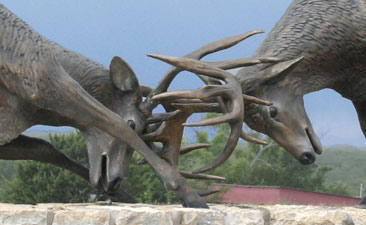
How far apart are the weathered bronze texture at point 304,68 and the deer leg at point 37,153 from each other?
1.34 meters

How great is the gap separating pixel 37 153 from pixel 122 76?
3.43ft

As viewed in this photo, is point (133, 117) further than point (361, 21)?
No

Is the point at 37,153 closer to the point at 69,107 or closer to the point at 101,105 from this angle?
the point at 69,107

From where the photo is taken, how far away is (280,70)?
5164 mm

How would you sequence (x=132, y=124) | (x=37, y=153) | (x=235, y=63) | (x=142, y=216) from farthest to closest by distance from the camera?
(x=37, y=153), (x=132, y=124), (x=235, y=63), (x=142, y=216)

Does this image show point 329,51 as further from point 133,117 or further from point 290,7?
point 133,117

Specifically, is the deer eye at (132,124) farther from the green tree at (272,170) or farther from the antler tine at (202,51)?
the green tree at (272,170)

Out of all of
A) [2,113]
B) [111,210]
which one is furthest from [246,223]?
[2,113]

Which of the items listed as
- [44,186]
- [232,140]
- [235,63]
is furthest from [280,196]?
[232,140]

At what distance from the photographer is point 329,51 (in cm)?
Answer: 551

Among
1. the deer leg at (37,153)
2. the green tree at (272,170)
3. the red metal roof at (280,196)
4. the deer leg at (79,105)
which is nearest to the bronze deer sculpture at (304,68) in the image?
the deer leg at (79,105)

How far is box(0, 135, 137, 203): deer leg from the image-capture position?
17.3 feet

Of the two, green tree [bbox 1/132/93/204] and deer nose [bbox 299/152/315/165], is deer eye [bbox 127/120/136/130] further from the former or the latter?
green tree [bbox 1/132/93/204]

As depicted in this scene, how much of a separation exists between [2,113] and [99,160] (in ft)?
2.87
